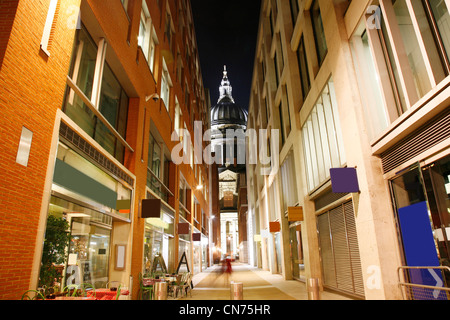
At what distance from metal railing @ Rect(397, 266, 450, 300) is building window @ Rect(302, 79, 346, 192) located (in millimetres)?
3931

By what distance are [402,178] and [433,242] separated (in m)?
1.67

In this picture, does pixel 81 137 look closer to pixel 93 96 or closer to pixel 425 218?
pixel 93 96

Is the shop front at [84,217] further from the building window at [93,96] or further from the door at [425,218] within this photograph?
the door at [425,218]

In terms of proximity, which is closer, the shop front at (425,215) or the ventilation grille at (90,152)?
the shop front at (425,215)

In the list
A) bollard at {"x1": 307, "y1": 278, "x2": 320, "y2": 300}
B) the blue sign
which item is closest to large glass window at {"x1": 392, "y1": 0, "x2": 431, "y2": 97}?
the blue sign

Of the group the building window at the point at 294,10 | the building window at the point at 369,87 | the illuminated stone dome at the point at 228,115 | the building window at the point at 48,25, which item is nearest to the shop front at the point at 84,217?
the building window at the point at 48,25

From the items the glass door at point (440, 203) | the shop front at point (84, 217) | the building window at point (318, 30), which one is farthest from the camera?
the building window at point (318, 30)

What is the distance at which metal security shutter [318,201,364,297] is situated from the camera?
9023 mm

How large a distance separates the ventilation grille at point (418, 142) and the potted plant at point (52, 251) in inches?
305

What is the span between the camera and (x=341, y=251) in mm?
10070

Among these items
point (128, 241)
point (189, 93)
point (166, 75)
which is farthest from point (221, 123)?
point (128, 241)

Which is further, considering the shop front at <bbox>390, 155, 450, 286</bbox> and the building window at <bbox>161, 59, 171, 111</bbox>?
the building window at <bbox>161, 59, 171, 111</bbox>

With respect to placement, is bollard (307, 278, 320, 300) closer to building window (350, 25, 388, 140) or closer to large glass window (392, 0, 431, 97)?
large glass window (392, 0, 431, 97)

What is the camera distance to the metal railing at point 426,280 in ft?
17.7
